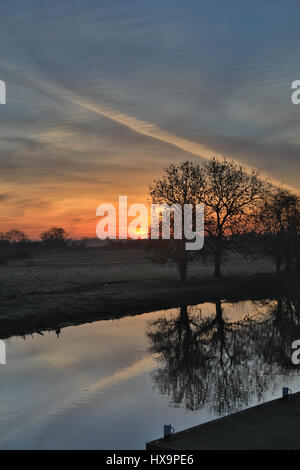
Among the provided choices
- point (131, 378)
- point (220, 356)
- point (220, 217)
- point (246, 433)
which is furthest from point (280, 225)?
point (246, 433)

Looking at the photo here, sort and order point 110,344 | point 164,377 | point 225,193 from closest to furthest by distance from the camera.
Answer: point 164,377, point 110,344, point 225,193

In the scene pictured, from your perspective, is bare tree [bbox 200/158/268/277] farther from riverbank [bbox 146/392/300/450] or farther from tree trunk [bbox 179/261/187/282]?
riverbank [bbox 146/392/300/450]

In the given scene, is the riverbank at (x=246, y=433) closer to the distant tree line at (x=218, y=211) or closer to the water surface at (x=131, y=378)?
Result: the water surface at (x=131, y=378)

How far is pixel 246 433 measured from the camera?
11.2 meters

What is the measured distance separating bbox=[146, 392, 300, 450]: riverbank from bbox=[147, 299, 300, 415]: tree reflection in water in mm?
2228

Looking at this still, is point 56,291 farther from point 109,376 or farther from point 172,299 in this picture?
point 109,376

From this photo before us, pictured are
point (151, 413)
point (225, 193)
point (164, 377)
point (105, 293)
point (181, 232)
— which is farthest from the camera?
point (225, 193)

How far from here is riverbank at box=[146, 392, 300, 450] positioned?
34.3 feet

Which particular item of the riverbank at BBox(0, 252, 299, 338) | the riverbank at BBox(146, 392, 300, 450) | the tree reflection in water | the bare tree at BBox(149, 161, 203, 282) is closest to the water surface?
the tree reflection in water

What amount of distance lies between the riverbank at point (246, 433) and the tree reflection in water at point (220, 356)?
2.23 m

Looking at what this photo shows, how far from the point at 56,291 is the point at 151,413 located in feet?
98.1

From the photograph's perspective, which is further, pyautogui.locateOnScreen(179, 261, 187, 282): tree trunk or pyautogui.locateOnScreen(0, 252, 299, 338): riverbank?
pyautogui.locateOnScreen(179, 261, 187, 282): tree trunk

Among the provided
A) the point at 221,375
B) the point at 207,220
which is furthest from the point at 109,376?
the point at 207,220

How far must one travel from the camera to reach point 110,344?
25.1 m
